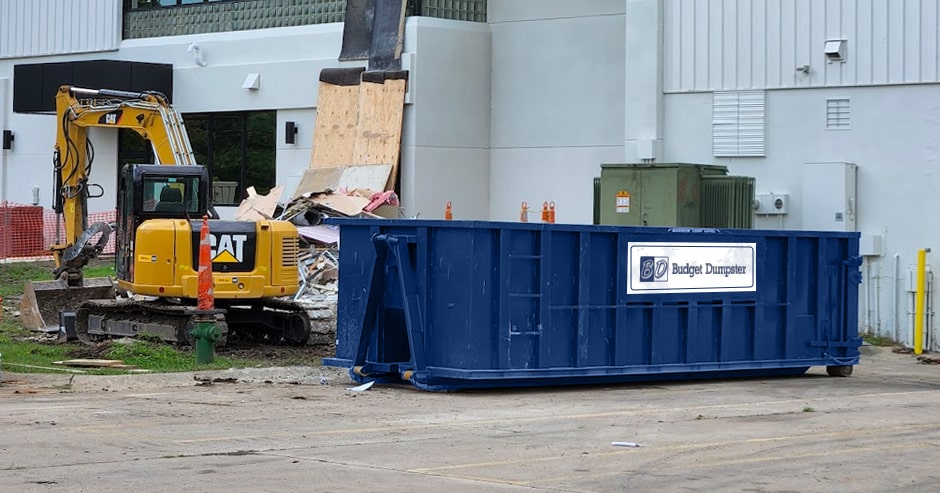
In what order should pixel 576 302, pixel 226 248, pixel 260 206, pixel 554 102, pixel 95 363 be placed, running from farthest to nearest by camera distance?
pixel 554 102, pixel 260 206, pixel 226 248, pixel 95 363, pixel 576 302

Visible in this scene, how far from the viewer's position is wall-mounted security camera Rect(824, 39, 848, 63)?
76.0ft

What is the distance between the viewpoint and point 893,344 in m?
22.7

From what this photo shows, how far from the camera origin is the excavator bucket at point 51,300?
832 inches

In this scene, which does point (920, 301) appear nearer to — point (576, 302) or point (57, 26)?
point (576, 302)

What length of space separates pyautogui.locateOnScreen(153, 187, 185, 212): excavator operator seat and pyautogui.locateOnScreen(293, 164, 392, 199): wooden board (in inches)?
363

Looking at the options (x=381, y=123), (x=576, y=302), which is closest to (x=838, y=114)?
(x=576, y=302)

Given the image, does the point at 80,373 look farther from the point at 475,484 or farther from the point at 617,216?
the point at 617,216

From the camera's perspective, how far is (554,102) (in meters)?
30.4

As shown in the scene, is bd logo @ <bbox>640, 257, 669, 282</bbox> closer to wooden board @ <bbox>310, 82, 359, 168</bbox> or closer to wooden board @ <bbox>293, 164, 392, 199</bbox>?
wooden board @ <bbox>293, 164, 392, 199</bbox>

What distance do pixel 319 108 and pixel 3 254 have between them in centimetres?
855

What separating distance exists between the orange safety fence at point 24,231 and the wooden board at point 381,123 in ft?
23.1

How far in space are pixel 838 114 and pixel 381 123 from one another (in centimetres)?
999

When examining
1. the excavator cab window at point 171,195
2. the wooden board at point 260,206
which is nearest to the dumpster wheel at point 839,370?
the excavator cab window at point 171,195

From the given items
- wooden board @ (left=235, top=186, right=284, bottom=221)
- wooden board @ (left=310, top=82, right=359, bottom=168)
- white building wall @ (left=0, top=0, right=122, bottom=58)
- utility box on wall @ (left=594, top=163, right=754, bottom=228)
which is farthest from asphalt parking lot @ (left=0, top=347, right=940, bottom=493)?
white building wall @ (left=0, top=0, right=122, bottom=58)
